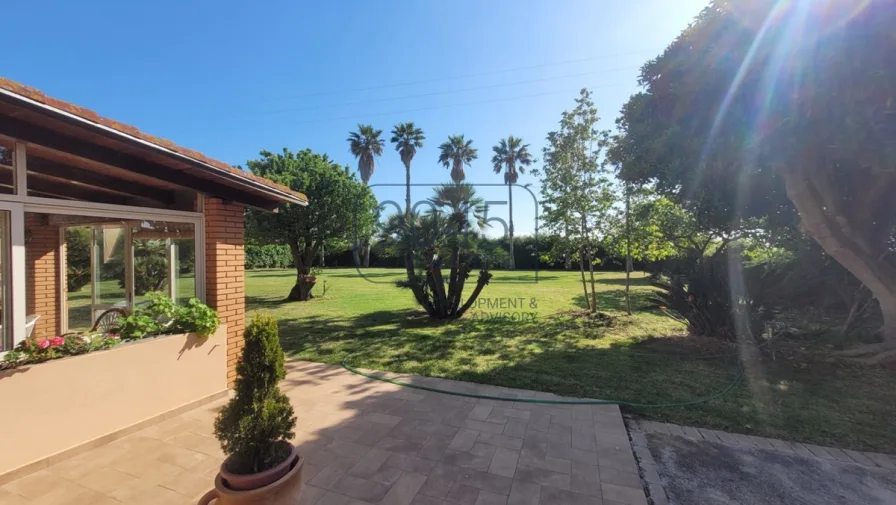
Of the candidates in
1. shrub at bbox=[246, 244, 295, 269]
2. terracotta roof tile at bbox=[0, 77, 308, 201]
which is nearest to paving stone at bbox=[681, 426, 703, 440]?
terracotta roof tile at bbox=[0, 77, 308, 201]

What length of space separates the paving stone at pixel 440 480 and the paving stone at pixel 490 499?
0.79 feet

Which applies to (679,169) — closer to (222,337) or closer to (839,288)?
(839,288)

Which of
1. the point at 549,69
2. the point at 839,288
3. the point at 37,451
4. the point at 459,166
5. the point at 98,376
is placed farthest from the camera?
the point at 459,166

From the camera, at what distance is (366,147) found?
1447 inches

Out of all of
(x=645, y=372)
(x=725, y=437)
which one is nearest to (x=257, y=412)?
(x=725, y=437)

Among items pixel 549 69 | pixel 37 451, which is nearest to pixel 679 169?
pixel 549 69

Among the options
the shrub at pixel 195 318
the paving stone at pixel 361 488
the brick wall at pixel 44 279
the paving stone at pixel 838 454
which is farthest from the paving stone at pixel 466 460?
the brick wall at pixel 44 279

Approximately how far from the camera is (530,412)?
389cm

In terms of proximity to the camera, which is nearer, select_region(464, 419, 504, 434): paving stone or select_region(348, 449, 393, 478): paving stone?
select_region(348, 449, 393, 478): paving stone

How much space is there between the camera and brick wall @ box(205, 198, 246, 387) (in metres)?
4.07

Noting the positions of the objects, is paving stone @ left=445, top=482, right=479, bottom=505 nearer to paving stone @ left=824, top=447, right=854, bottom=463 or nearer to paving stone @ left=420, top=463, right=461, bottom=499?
paving stone @ left=420, top=463, right=461, bottom=499

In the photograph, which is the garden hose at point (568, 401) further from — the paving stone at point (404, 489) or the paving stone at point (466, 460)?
the paving stone at point (404, 489)

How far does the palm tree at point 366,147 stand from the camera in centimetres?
3622

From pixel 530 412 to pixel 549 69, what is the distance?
8919 mm
